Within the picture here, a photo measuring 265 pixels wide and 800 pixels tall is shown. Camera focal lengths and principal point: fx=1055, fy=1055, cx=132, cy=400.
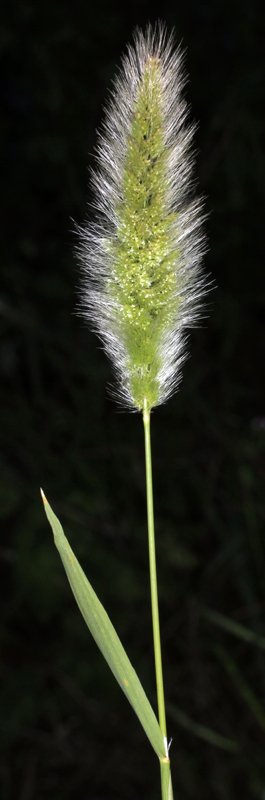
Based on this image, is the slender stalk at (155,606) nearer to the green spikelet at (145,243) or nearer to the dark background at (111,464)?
the green spikelet at (145,243)

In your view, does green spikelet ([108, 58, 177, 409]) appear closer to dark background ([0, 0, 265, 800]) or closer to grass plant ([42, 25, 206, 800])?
grass plant ([42, 25, 206, 800])

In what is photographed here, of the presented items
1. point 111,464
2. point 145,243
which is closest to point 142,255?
point 145,243

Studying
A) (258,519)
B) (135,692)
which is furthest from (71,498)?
(135,692)

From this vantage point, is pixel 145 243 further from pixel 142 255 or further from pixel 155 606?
pixel 155 606

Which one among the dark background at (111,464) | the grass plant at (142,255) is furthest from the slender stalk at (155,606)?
the dark background at (111,464)

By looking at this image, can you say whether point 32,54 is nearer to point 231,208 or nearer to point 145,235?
point 231,208

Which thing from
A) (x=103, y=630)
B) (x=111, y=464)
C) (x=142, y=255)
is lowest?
(x=103, y=630)
